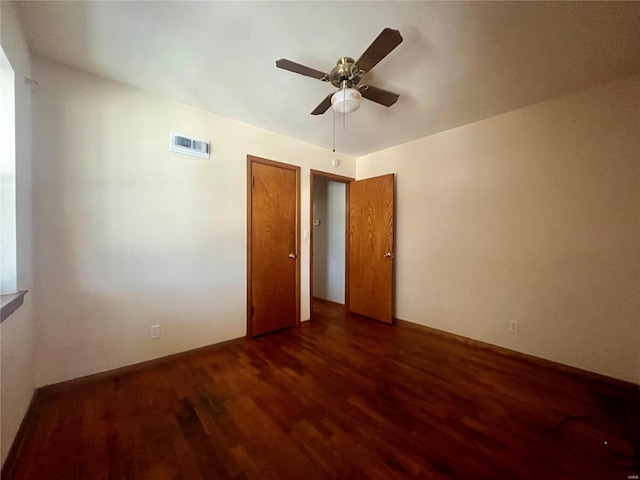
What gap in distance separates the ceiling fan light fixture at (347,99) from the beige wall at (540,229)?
173 cm

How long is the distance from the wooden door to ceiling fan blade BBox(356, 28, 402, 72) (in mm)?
1866

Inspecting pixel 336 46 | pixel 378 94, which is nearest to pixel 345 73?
pixel 336 46

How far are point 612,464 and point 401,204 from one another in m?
2.65

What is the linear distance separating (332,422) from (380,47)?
7.36 feet

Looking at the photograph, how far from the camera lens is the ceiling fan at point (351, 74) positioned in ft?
4.47

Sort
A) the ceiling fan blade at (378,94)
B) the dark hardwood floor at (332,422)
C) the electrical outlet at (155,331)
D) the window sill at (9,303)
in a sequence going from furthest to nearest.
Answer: the electrical outlet at (155,331) → the ceiling fan blade at (378,94) → the dark hardwood floor at (332,422) → the window sill at (9,303)

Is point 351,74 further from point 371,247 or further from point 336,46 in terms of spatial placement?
point 371,247

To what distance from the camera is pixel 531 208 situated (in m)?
2.25

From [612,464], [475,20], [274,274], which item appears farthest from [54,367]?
[475,20]

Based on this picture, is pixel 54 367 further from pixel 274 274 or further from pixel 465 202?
pixel 465 202

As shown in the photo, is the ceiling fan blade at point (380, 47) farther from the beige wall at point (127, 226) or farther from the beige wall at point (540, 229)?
the beige wall at point (540, 229)

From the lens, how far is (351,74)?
161cm

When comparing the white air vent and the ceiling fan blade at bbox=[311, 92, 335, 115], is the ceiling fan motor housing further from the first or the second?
the white air vent

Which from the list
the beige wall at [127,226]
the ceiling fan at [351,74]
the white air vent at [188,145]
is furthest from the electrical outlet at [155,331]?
the ceiling fan at [351,74]
